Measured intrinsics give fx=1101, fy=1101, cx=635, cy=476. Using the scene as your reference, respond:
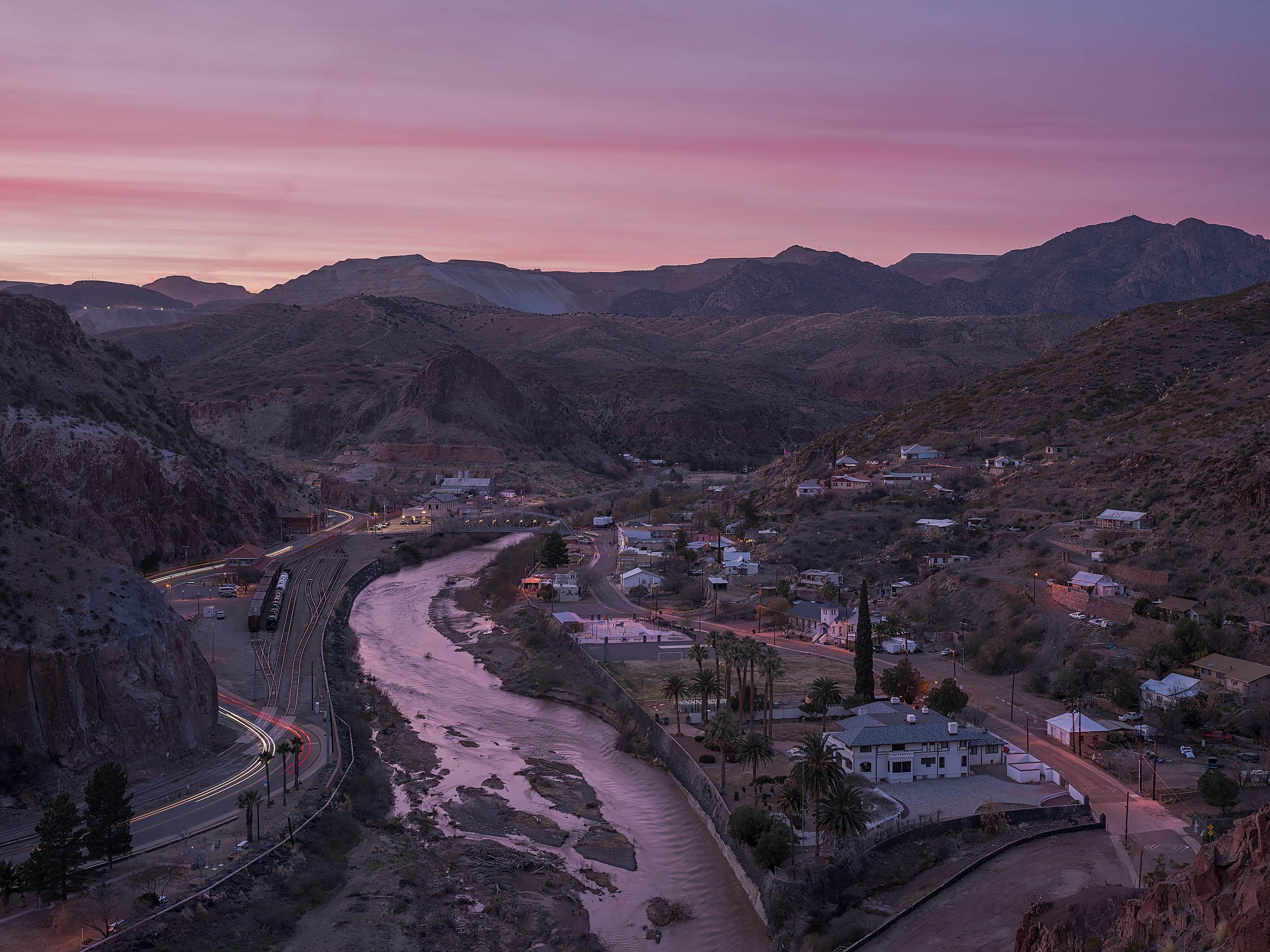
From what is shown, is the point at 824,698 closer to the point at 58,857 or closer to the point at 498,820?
the point at 498,820

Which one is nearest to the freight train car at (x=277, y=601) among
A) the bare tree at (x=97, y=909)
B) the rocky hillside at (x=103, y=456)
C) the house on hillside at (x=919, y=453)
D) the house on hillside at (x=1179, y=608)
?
the rocky hillside at (x=103, y=456)

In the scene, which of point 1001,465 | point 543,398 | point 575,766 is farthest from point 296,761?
point 543,398

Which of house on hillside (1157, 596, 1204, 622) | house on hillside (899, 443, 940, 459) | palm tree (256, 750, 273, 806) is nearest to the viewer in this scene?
palm tree (256, 750, 273, 806)

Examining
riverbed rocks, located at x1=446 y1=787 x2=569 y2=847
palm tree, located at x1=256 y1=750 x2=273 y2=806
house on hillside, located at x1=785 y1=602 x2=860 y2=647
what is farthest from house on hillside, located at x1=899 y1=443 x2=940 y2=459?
palm tree, located at x1=256 y1=750 x2=273 y2=806

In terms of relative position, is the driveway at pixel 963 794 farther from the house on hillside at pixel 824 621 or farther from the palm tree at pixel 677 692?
the house on hillside at pixel 824 621

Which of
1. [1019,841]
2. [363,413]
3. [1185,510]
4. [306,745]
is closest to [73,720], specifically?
[306,745]

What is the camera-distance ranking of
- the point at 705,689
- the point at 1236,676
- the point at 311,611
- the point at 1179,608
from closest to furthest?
the point at 1236,676
the point at 705,689
the point at 1179,608
the point at 311,611

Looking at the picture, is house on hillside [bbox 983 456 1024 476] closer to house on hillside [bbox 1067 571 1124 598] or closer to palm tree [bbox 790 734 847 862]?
house on hillside [bbox 1067 571 1124 598]

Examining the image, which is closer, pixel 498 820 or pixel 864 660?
pixel 498 820
